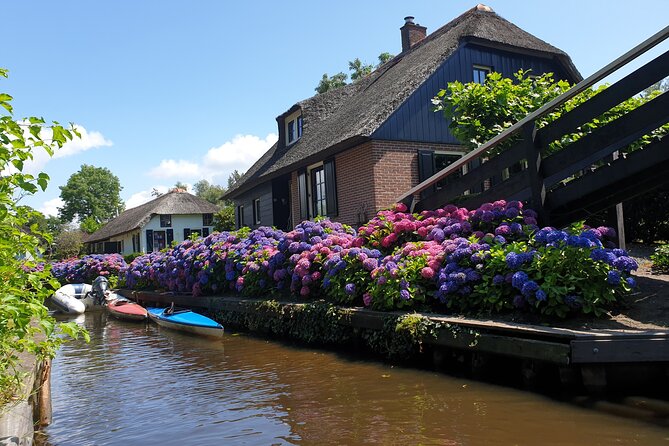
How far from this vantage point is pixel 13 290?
3.00m

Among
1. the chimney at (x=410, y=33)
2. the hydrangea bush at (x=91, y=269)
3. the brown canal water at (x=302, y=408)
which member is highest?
the chimney at (x=410, y=33)

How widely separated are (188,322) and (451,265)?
264 inches

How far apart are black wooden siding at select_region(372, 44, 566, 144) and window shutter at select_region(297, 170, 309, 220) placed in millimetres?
4066

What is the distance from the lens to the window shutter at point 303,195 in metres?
17.3

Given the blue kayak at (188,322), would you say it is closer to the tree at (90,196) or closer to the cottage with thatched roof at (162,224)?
the cottage with thatched roof at (162,224)

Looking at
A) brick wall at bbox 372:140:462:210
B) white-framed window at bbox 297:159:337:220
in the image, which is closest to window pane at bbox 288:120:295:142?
white-framed window at bbox 297:159:337:220

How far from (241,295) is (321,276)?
11.7 feet

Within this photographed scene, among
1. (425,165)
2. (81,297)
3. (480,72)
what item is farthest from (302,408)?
(81,297)

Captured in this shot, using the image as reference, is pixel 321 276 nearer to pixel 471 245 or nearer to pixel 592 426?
pixel 471 245

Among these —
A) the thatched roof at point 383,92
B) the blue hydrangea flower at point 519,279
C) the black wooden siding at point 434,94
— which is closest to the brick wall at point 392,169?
the black wooden siding at point 434,94

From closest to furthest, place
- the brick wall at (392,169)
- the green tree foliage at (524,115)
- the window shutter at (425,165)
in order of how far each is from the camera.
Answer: the green tree foliage at (524,115), the brick wall at (392,169), the window shutter at (425,165)

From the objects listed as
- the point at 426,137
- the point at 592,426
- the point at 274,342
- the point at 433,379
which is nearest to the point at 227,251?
the point at 274,342

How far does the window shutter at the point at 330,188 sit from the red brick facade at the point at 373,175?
0.14 metres

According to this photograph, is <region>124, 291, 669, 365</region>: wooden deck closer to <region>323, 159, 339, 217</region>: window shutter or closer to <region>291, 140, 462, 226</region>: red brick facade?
<region>291, 140, 462, 226</region>: red brick facade
